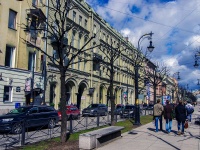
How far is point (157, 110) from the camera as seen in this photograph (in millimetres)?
14344

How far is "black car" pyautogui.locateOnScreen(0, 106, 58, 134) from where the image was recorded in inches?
457

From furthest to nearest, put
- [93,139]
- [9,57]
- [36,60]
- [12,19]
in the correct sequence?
[36,60]
[12,19]
[9,57]
[93,139]

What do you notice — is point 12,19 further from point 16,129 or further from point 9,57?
point 16,129

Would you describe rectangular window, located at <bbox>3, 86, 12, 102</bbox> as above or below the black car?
above

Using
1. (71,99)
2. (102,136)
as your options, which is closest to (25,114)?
(102,136)

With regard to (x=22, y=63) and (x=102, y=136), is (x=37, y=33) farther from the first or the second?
(x=102, y=136)

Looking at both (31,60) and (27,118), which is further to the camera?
(31,60)

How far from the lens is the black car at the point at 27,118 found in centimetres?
1161

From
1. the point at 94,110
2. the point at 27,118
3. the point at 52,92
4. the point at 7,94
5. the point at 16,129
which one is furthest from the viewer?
the point at 52,92

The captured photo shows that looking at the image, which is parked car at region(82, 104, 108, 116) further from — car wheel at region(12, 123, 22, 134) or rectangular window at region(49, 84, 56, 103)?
car wheel at region(12, 123, 22, 134)

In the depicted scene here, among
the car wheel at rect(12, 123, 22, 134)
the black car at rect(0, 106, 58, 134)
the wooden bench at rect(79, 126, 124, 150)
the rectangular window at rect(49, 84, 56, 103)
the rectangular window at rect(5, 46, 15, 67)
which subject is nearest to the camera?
the wooden bench at rect(79, 126, 124, 150)

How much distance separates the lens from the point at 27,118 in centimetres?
1517

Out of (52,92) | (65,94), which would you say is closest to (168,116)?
(65,94)

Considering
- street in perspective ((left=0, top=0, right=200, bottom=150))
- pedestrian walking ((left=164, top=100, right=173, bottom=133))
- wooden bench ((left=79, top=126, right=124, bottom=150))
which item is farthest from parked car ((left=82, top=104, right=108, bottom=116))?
wooden bench ((left=79, top=126, right=124, bottom=150))
